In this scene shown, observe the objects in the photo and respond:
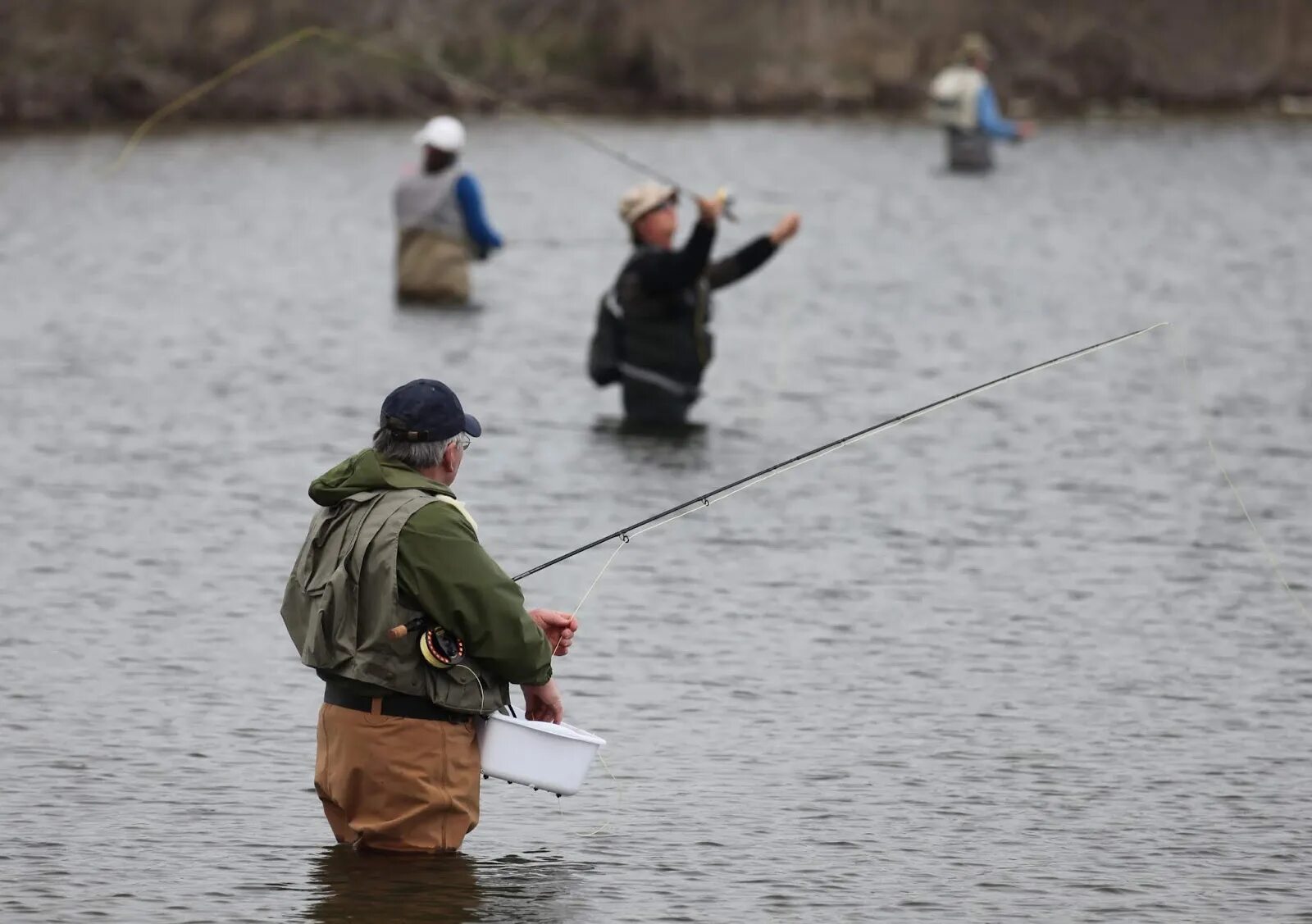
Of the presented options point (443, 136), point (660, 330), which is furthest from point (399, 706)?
point (443, 136)

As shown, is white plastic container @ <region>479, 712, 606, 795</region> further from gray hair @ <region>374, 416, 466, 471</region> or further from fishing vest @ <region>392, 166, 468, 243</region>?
fishing vest @ <region>392, 166, 468, 243</region>

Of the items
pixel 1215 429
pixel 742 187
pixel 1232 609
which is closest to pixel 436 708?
pixel 1232 609

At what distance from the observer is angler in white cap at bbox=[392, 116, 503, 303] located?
18.6m

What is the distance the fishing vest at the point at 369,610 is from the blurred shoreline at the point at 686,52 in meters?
38.1

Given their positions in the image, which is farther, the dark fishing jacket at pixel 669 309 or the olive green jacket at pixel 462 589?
the dark fishing jacket at pixel 669 309

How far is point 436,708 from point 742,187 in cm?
2645

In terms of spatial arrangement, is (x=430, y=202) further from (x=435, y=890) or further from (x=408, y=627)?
(x=408, y=627)

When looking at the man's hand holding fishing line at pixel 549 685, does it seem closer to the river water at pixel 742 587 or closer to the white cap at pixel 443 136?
the river water at pixel 742 587

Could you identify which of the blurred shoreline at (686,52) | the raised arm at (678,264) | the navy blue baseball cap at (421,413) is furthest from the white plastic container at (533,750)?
the blurred shoreline at (686,52)

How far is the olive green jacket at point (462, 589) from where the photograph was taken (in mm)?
6910

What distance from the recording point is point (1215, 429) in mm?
16266

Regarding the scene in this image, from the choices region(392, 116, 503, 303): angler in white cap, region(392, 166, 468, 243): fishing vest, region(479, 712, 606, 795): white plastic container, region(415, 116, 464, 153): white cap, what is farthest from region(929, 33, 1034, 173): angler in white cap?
region(479, 712, 606, 795): white plastic container

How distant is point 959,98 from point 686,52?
59.0ft

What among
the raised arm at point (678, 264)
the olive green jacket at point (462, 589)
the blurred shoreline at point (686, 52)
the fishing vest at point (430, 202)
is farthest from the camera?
the blurred shoreline at point (686, 52)
